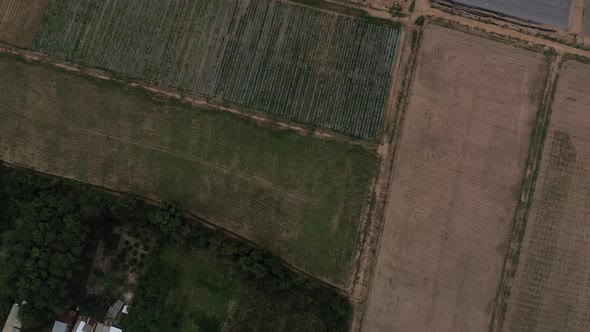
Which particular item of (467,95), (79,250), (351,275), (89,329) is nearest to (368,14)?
(467,95)

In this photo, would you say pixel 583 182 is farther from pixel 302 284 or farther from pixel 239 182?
pixel 239 182

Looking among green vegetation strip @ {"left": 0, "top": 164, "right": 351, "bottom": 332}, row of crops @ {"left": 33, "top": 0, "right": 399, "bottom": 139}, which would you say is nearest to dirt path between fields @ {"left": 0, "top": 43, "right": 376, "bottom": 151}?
row of crops @ {"left": 33, "top": 0, "right": 399, "bottom": 139}

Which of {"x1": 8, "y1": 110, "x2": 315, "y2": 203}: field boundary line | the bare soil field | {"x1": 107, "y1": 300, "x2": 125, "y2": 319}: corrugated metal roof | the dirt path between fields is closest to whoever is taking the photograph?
{"x1": 107, "y1": 300, "x2": 125, "y2": 319}: corrugated metal roof

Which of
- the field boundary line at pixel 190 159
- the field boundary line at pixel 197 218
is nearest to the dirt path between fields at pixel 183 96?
the field boundary line at pixel 190 159

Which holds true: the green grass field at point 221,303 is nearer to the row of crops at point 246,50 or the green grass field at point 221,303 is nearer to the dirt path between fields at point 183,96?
the dirt path between fields at point 183,96

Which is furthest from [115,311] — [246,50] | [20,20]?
[20,20]

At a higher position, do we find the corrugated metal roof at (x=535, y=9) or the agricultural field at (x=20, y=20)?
the corrugated metal roof at (x=535, y=9)

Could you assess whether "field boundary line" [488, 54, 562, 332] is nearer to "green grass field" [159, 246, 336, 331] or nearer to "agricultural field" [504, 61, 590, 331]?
"agricultural field" [504, 61, 590, 331]
